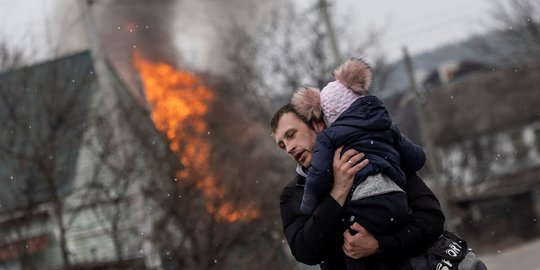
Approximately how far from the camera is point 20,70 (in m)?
10.9

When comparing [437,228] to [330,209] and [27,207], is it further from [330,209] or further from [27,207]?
[27,207]

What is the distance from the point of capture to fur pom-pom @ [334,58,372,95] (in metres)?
3.08

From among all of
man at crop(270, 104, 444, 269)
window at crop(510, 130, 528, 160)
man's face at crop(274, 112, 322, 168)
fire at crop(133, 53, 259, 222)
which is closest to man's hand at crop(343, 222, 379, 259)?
man at crop(270, 104, 444, 269)

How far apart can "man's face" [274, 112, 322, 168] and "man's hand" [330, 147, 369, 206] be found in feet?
0.74

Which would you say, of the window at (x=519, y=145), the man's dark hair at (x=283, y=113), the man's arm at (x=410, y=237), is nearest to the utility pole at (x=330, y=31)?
the man's dark hair at (x=283, y=113)

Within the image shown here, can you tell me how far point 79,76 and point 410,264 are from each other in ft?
32.2

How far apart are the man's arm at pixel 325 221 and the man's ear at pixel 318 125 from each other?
25 centimetres

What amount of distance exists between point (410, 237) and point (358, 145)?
0.39 m

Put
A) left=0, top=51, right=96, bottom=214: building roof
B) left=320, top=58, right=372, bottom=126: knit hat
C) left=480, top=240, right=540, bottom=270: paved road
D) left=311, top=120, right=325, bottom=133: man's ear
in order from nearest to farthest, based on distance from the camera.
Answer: left=320, top=58, right=372, bottom=126: knit hat
left=311, top=120, right=325, bottom=133: man's ear
left=0, top=51, right=96, bottom=214: building roof
left=480, top=240, right=540, bottom=270: paved road

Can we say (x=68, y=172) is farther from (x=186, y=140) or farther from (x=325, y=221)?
(x=325, y=221)

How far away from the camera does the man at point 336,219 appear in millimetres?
2883

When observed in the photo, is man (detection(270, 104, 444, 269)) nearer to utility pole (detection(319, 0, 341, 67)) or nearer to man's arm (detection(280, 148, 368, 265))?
man's arm (detection(280, 148, 368, 265))

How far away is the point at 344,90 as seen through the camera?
3064 mm

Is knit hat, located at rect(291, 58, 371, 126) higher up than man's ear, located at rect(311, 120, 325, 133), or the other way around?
knit hat, located at rect(291, 58, 371, 126)
